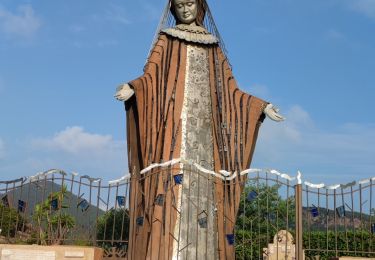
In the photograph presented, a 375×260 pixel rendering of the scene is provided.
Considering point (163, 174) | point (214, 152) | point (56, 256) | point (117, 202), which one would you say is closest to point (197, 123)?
point (214, 152)

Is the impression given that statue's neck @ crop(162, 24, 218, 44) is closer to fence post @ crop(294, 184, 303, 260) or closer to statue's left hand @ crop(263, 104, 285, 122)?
→ statue's left hand @ crop(263, 104, 285, 122)

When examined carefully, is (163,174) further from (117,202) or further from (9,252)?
(9,252)

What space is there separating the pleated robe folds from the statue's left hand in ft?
0.52

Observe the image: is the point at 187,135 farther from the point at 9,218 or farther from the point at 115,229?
the point at 115,229

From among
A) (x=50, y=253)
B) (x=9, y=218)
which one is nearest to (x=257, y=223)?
(x=9, y=218)

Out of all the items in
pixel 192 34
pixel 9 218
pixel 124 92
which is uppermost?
pixel 192 34

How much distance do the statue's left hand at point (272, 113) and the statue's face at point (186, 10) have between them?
9.97 feet

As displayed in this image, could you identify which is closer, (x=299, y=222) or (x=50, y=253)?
(x=299, y=222)

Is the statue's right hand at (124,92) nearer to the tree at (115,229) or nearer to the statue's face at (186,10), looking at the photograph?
the tree at (115,229)

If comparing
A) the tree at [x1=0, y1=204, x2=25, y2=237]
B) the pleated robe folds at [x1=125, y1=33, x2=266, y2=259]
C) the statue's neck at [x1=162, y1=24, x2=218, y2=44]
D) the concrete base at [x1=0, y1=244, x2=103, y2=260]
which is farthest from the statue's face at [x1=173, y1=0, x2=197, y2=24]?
the concrete base at [x1=0, y1=244, x2=103, y2=260]

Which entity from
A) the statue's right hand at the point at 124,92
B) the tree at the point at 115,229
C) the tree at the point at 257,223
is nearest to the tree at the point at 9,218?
the tree at the point at 115,229

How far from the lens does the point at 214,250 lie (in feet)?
35.0

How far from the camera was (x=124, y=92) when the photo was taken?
449 inches

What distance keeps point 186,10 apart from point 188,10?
0.17ft
